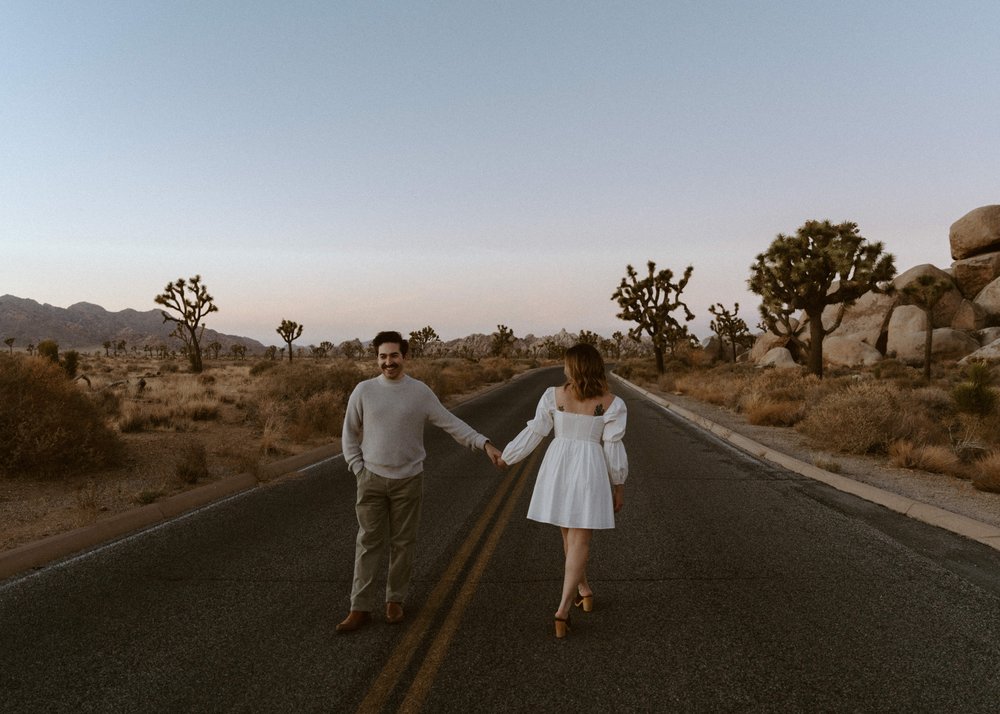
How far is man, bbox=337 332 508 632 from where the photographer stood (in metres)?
4.48

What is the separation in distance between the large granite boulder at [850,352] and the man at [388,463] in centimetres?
4739

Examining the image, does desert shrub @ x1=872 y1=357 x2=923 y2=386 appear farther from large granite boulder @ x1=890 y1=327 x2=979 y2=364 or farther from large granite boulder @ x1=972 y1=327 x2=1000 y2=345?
large granite boulder @ x1=972 y1=327 x2=1000 y2=345

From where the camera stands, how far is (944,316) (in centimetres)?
4909

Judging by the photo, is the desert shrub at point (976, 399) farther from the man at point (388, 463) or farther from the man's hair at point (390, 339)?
the man's hair at point (390, 339)

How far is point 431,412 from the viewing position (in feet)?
15.4

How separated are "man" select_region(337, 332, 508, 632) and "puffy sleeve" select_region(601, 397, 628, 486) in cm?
83

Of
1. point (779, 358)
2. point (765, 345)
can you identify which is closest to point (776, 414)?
point (779, 358)

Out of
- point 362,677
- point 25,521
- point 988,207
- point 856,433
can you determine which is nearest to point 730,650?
point 362,677

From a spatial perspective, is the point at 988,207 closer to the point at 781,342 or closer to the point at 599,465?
the point at 781,342

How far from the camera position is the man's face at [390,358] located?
4.51m

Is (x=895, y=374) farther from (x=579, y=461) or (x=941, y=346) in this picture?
(x=579, y=461)

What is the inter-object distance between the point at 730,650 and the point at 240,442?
12126mm

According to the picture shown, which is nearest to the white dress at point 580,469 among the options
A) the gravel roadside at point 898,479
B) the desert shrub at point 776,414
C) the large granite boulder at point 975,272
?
the gravel roadside at point 898,479

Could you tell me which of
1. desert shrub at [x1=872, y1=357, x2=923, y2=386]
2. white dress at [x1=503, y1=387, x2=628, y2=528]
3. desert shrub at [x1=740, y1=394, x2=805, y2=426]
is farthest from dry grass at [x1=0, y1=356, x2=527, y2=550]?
desert shrub at [x1=872, y1=357, x2=923, y2=386]
